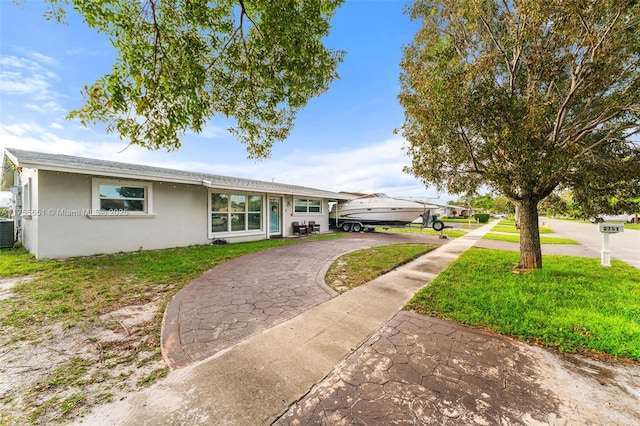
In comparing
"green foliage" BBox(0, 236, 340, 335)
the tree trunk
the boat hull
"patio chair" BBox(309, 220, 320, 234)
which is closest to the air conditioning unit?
"green foliage" BBox(0, 236, 340, 335)

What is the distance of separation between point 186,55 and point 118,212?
6.75m

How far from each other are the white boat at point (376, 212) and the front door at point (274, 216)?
539 cm

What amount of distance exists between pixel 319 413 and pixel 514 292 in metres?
4.68

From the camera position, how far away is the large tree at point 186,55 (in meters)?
3.39

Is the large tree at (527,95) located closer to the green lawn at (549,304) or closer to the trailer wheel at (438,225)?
the green lawn at (549,304)

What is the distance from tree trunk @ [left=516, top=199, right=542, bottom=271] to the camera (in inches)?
242

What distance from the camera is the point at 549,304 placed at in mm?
4137

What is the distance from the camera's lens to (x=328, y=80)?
532 cm

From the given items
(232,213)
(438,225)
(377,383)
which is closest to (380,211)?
(438,225)

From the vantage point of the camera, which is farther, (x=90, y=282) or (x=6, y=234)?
(x=6, y=234)

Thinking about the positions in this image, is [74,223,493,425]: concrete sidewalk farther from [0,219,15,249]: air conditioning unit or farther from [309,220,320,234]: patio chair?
[0,219,15,249]: air conditioning unit

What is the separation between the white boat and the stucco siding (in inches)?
387

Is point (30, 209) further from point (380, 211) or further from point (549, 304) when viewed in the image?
point (380, 211)

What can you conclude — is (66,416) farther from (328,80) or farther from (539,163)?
(539,163)
